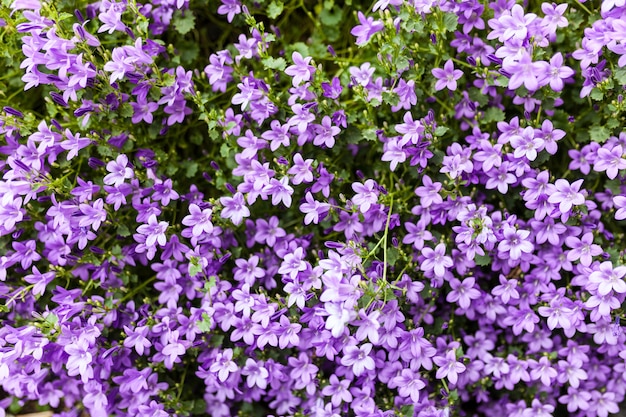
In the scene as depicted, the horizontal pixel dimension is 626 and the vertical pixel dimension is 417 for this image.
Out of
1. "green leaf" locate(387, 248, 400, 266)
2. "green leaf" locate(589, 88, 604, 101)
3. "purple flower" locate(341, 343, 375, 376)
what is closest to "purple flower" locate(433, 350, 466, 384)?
"purple flower" locate(341, 343, 375, 376)

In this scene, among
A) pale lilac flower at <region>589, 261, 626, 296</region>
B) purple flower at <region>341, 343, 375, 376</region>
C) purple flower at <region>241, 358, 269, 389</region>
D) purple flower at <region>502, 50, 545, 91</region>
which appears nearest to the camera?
purple flower at <region>502, 50, 545, 91</region>

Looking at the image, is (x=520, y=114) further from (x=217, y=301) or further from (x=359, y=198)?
(x=217, y=301)

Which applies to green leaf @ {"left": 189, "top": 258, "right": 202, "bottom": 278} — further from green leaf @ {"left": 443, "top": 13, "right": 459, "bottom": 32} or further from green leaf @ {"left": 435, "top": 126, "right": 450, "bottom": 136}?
green leaf @ {"left": 443, "top": 13, "right": 459, "bottom": 32}

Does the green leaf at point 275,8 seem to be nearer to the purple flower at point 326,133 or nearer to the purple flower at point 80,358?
the purple flower at point 326,133

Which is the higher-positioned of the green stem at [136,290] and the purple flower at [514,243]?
the purple flower at [514,243]

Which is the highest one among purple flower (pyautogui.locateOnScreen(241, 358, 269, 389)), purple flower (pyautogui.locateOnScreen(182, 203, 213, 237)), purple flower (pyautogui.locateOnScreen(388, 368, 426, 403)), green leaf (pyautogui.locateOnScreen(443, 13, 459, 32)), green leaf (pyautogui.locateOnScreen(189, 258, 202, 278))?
green leaf (pyautogui.locateOnScreen(443, 13, 459, 32))

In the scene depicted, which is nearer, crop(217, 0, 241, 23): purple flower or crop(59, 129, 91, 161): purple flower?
crop(59, 129, 91, 161): purple flower

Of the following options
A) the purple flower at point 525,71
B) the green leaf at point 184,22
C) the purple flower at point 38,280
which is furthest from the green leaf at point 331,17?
the purple flower at point 38,280

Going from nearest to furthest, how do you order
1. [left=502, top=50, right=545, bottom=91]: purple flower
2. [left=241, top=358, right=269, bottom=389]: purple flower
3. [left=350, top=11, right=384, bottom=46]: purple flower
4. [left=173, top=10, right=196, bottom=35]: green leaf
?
1. [left=502, top=50, right=545, bottom=91]: purple flower
2. [left=350, top=11, right=384, bottom=46]: purple flower
3. [left=241, top=358, right=269, bottom=389]: purple flower
4. [left=173, top=10, right=196, bottom=35]: green leaf
